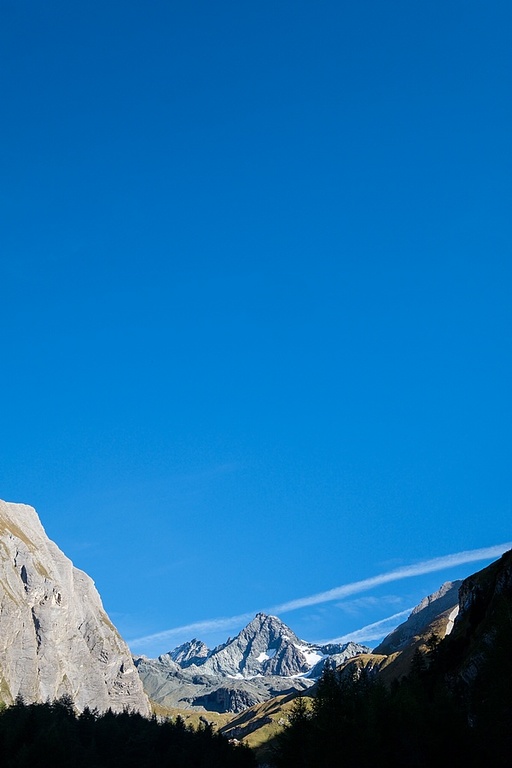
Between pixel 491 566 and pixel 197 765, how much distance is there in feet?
278

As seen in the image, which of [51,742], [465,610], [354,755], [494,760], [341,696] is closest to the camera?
[494,760]

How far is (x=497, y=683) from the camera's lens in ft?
225

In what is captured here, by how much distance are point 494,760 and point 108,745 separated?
439ft

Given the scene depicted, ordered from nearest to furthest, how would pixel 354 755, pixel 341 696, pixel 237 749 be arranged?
pixel 354 755 → pixel 341 696 → pixel 237 749

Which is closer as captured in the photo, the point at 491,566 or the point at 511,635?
the point at 511,635

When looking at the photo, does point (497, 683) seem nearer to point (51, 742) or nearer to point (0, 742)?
point (51, 742)

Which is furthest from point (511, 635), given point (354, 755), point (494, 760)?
point (354, 755)

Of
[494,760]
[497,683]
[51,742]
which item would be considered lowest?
[494,760]

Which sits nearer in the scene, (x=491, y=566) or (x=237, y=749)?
(x=491, y=566)

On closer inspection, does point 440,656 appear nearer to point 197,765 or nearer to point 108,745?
point 197,765

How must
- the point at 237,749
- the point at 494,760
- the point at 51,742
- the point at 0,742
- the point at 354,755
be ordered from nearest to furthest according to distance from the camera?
1. the point at 494,760
2. the point at 354,755
3. the point at 51,742
4. the point at 0,742
5. the point at 237,749

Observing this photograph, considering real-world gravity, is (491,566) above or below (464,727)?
above

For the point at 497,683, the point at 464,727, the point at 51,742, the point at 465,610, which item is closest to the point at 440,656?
the point at 465,610

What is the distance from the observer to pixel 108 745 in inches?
6673
